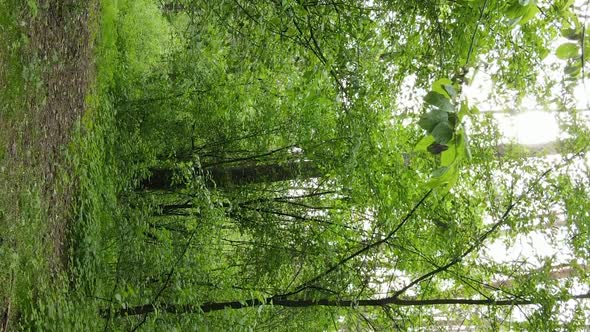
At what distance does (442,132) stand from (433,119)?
0.03 meters

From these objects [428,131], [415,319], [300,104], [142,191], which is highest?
[300,104]

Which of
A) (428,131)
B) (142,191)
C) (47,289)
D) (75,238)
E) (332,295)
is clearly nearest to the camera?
(428,131)

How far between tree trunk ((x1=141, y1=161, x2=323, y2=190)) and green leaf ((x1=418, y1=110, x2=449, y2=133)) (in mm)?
6061

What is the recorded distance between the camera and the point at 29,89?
15.9 ft

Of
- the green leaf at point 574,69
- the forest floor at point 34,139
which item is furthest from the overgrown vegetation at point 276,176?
the green leaf at point 574,69

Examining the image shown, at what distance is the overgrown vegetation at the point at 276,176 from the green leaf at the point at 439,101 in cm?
227

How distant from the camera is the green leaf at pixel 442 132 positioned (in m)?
0.99

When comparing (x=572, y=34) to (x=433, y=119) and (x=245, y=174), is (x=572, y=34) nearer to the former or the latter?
(x=433, y=119)

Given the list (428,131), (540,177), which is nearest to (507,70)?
(540,177)

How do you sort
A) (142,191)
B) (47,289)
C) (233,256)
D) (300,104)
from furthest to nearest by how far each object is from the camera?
(233,256) → (142,191) → (300,104) → (47,289)

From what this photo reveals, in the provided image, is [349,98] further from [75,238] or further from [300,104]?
[75,238]

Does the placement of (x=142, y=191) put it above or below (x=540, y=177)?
below

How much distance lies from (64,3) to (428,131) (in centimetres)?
574

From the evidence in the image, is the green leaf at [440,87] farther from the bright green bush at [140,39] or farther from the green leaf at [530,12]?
the bright green bush at [140,39]
